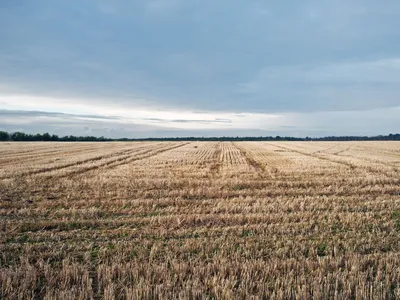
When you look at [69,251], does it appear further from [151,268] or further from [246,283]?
[246,283]

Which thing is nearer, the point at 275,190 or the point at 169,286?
the point at 169,286

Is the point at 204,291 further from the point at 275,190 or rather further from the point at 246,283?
the point at 275,190

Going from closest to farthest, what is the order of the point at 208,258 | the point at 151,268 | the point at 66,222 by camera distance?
the point at 151,268, the point at 208,258, the point at 66,222

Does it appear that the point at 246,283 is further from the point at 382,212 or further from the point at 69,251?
the point at 382,212

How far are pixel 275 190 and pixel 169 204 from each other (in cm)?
545

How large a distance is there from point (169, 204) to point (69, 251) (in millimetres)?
5467

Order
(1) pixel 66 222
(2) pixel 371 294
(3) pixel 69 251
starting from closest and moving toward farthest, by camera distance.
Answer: (2) pixel 371 294, (3) pixel 69 251, (1) pixel 66 222

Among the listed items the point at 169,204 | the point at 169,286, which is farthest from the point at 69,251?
the point at 169,204

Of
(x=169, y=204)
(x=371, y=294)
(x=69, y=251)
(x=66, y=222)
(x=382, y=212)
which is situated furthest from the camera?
(x=169, y=204)

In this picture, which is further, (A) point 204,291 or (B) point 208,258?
(B) point 208,258

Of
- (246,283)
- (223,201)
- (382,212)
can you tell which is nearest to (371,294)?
(246,283)

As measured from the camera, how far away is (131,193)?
1435 cm

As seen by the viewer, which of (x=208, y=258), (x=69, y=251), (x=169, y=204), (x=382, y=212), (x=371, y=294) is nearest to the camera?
(x=371, y=294)

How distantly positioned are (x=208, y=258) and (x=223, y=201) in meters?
6.07
